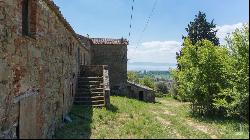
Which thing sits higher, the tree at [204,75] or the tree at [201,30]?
the tree at [201,30]

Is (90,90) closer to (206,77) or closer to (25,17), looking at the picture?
(206,77)

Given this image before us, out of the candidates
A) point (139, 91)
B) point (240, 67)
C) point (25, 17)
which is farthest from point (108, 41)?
point (25, 17)

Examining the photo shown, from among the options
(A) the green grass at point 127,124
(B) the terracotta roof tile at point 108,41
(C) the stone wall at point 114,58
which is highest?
(B) the terracotta roof tile at point 108,41

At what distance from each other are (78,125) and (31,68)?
190 inches

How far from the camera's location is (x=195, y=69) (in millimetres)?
18969

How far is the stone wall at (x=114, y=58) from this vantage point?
33.6m

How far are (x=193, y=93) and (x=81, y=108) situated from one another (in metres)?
5.91

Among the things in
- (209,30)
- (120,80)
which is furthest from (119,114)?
(209,30)

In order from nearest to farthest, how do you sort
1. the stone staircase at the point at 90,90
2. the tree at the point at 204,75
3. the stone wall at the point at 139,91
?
the tree at the point at 204,75 < the stone staircase at the point at 90,90 < the stone wall at the point at 139,91

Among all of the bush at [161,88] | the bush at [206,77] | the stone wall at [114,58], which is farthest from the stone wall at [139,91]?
the bush at [161,88]

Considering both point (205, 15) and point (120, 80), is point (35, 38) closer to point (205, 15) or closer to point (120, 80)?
point (120, 80)

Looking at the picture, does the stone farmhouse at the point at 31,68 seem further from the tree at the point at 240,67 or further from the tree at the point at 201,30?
the tree at the point at 201,30

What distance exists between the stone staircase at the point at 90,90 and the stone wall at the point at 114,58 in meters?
7.94

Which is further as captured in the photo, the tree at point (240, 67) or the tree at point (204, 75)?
the tree at point (204, 75)
